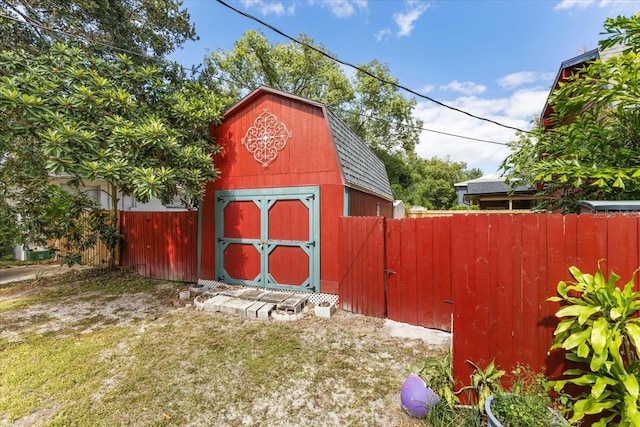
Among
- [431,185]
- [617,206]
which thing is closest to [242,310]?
[617,206]

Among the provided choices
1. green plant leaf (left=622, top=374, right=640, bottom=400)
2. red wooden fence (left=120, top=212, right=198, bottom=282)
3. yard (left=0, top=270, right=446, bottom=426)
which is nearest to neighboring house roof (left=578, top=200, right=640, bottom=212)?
green plant leaf (left=622, top=374, right=640, bottom=400)

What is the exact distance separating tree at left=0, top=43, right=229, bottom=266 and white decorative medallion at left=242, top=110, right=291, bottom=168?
98 centimetres

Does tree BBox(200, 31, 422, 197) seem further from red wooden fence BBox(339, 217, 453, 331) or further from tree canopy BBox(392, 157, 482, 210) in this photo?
red wooden fence BBox(339, 217, 453, 331)

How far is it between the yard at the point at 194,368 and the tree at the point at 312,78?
57.3 feet

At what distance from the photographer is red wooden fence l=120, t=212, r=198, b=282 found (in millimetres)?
7387

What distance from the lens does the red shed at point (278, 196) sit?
5699mm

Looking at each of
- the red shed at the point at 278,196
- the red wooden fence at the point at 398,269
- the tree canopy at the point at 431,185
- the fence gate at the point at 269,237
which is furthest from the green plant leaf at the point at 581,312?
the tree canopy at the point at 431,185

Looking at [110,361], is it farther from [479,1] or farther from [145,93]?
[479,1]

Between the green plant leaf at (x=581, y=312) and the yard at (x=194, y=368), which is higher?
the green plant leaf at (x=581, y=312)

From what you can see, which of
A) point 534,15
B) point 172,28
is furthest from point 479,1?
point 172,28

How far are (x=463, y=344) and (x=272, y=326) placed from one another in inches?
122

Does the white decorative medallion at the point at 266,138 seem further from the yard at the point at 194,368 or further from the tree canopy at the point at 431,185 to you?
the tree canopy at the point at 431,185

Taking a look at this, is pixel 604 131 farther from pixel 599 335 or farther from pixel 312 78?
pixel 312 78

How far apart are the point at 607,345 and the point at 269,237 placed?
537 cm
